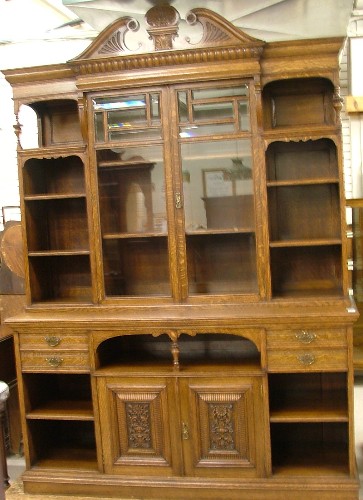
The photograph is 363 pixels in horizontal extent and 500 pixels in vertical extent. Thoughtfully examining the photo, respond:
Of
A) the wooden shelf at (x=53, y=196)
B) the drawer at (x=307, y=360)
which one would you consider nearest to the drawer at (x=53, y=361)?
the wooden shelf at (x=53, y=196)

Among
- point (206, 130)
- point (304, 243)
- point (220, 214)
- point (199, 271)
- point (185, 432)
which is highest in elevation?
point (206, 130)

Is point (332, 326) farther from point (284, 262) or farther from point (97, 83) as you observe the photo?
point (97, 83)

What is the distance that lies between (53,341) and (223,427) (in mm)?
1018

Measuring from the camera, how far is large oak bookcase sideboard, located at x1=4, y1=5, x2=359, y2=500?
9.62 ft

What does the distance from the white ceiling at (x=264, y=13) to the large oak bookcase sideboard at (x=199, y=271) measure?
0.88ft

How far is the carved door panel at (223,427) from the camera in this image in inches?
117

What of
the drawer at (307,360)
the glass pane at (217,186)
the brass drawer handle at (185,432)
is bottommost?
the brass drawer handle at (185,432)

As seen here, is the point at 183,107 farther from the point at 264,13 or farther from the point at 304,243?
the point at 264,13

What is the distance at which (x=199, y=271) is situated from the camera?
125 inches

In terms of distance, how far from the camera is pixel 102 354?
3238 mm

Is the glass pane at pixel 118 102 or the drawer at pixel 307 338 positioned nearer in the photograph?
the drawer at pixel 307 338

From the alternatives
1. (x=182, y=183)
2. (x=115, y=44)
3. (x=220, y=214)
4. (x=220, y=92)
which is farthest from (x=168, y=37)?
(x=220, y=214)

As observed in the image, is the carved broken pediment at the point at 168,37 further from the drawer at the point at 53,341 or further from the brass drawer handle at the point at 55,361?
the brass drawer handle at the point at 55,361

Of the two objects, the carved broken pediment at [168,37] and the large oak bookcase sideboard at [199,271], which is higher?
the carved broken pediment at [168,37]
